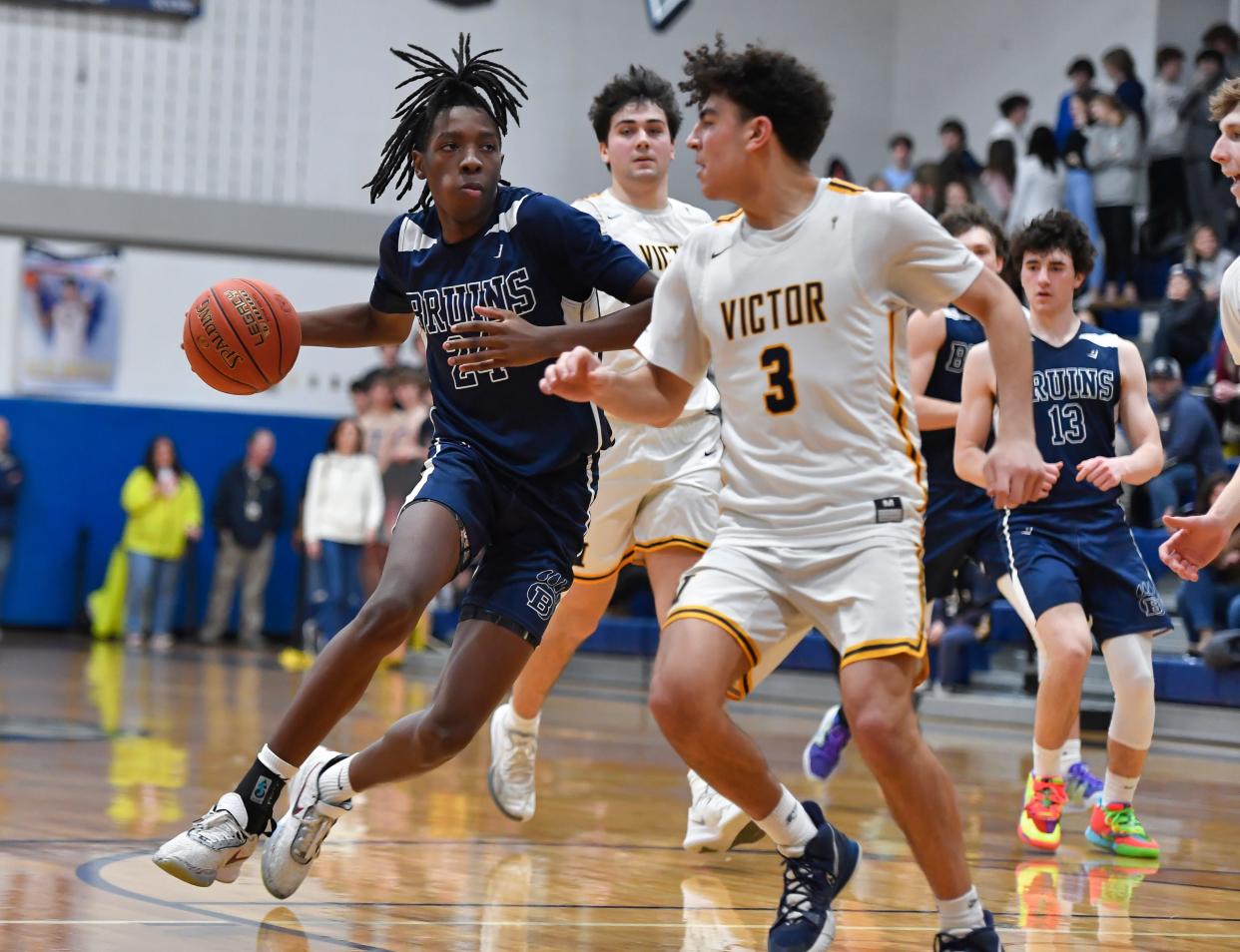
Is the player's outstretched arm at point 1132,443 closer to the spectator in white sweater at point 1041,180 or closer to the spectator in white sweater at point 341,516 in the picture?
the spectator in white sweater at point 1041,180

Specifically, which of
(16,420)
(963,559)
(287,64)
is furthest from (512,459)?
(287,64)

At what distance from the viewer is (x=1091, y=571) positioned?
5883mm

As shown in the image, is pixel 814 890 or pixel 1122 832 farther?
pixel 1122 832

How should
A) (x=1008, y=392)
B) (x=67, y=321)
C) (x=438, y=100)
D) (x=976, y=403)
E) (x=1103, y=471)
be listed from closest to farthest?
(x=1008, y=392) < (x=438, y=100) < (x=1103, y=471) < (x=976, y=403) < (x=67, y=321)

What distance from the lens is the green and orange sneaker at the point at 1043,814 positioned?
19.0 ft

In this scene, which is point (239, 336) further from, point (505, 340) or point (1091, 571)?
point (1091, 571)

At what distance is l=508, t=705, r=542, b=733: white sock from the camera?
19.2ft

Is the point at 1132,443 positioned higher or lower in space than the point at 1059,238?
lower

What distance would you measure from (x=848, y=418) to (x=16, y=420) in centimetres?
1532

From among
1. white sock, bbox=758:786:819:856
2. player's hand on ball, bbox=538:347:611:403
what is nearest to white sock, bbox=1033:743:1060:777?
white sock, bbox=758:786:819:856

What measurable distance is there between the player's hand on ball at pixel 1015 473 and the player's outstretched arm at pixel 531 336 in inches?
42.9

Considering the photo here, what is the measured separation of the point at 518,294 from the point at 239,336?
2.62 ft

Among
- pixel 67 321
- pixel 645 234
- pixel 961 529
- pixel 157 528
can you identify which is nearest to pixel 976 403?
pixel 961 529

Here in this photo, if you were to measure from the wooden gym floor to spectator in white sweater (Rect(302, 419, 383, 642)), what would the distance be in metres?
6.03
